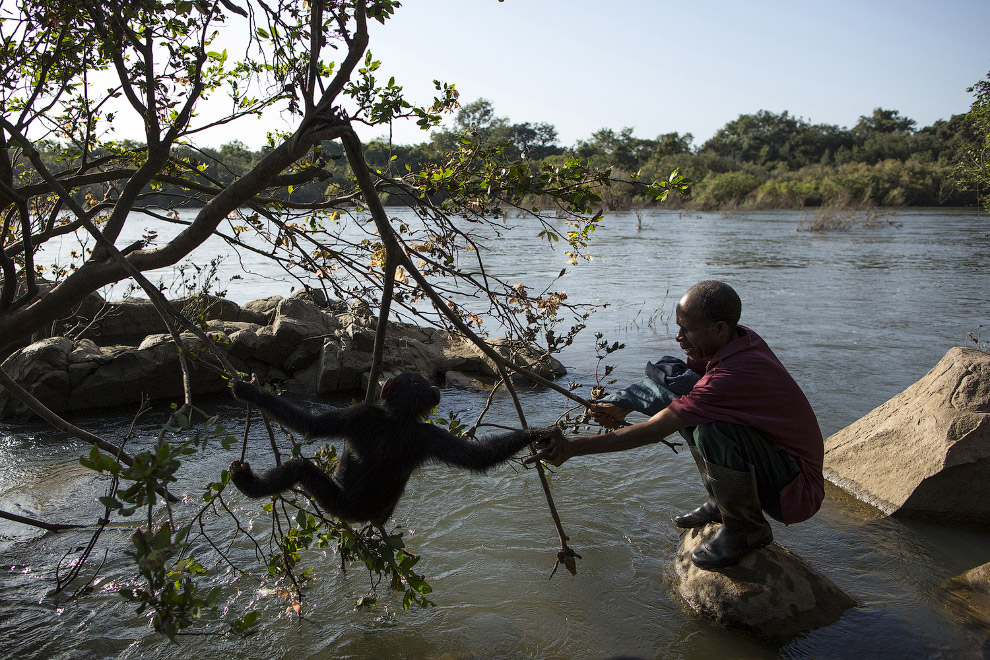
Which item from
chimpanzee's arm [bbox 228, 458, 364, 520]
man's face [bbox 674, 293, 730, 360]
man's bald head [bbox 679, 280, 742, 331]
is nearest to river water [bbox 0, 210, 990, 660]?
chimpanzee's arm [bbox 228, 458, 364, 520]

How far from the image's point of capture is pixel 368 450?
11.9ft

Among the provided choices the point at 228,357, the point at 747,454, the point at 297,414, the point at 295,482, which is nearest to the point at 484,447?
the point at 297,414

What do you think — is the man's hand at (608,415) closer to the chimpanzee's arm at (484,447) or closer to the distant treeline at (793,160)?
the chimpanzee's arm at (484,447)

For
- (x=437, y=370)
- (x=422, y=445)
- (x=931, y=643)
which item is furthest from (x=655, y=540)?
(x=437, y=370)

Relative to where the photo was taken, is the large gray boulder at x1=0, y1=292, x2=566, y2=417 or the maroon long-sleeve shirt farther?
the large gray boulder at x1=0, y1=292, x2=566, y2=417

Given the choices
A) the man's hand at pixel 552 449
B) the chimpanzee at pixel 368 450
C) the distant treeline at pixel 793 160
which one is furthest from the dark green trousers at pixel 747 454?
the distant treeline at pixel 793 160

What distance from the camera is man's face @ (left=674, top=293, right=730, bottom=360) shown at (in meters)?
3.86

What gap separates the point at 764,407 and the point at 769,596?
132 cm

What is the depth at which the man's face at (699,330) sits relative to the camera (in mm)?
3861

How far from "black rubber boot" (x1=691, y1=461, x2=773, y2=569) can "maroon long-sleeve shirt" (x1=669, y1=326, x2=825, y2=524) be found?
0.70 feet

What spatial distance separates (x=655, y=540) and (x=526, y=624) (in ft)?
5.28

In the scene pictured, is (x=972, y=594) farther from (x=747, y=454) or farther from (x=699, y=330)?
(x=699, y=330)

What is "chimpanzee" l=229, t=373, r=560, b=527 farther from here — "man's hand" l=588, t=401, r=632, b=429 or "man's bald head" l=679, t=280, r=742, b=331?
"man's bald head" l=679, t=280, r=742, b=331

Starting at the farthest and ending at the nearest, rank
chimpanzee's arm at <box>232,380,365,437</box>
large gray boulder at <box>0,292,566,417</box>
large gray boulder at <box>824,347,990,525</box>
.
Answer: large gray boulder at <box>0,292,566,417</box>, large gray boulder at <box>824,347,990,525</box>, chimpanzee's arm at <box>232,380,365,437</box>
